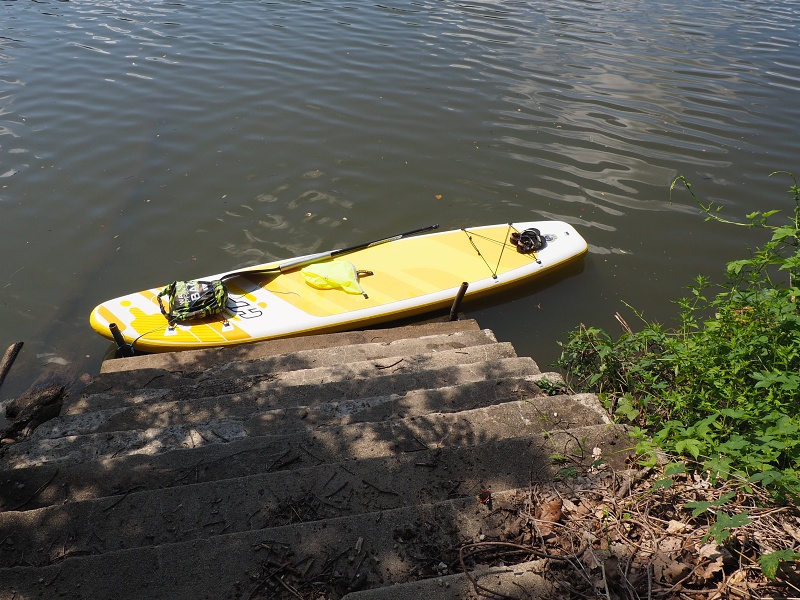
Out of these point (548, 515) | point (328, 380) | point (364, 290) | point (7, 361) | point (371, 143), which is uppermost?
point (548, 515)

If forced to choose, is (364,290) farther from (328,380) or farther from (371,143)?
(371,143)

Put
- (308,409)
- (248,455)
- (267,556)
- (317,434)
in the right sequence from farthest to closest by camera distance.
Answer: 1. (308,409)
2. (317,434)
3. (248,455)
4. (267,556)

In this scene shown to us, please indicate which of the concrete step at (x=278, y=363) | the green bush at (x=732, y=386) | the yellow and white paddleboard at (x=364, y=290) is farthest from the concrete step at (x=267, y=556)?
the yellow and white paddleboard at (x=364, y=290)

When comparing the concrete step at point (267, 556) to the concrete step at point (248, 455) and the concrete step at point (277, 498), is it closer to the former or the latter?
the concrete step at point (277, 498)

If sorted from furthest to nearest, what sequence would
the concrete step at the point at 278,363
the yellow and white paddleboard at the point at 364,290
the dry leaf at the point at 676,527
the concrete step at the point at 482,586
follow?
the yellow and white paddleboard at the point at 364,290, the concrete step at the point at 278,363, the dry leaf at the point at 676,527, the concrete step at the point at 482,586

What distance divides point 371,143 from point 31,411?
6247 mm

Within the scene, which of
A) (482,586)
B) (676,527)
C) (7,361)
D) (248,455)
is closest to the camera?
(482,586)

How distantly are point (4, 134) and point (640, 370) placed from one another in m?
9.19

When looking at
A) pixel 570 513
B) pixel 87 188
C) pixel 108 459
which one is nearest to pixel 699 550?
pixel 570 513

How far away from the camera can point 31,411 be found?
12.0 feet

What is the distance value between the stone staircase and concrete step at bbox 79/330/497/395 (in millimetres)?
184

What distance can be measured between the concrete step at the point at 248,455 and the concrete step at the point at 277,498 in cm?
22

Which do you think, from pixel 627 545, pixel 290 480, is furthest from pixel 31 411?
pixel 627 545

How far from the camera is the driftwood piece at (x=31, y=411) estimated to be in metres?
3.46
